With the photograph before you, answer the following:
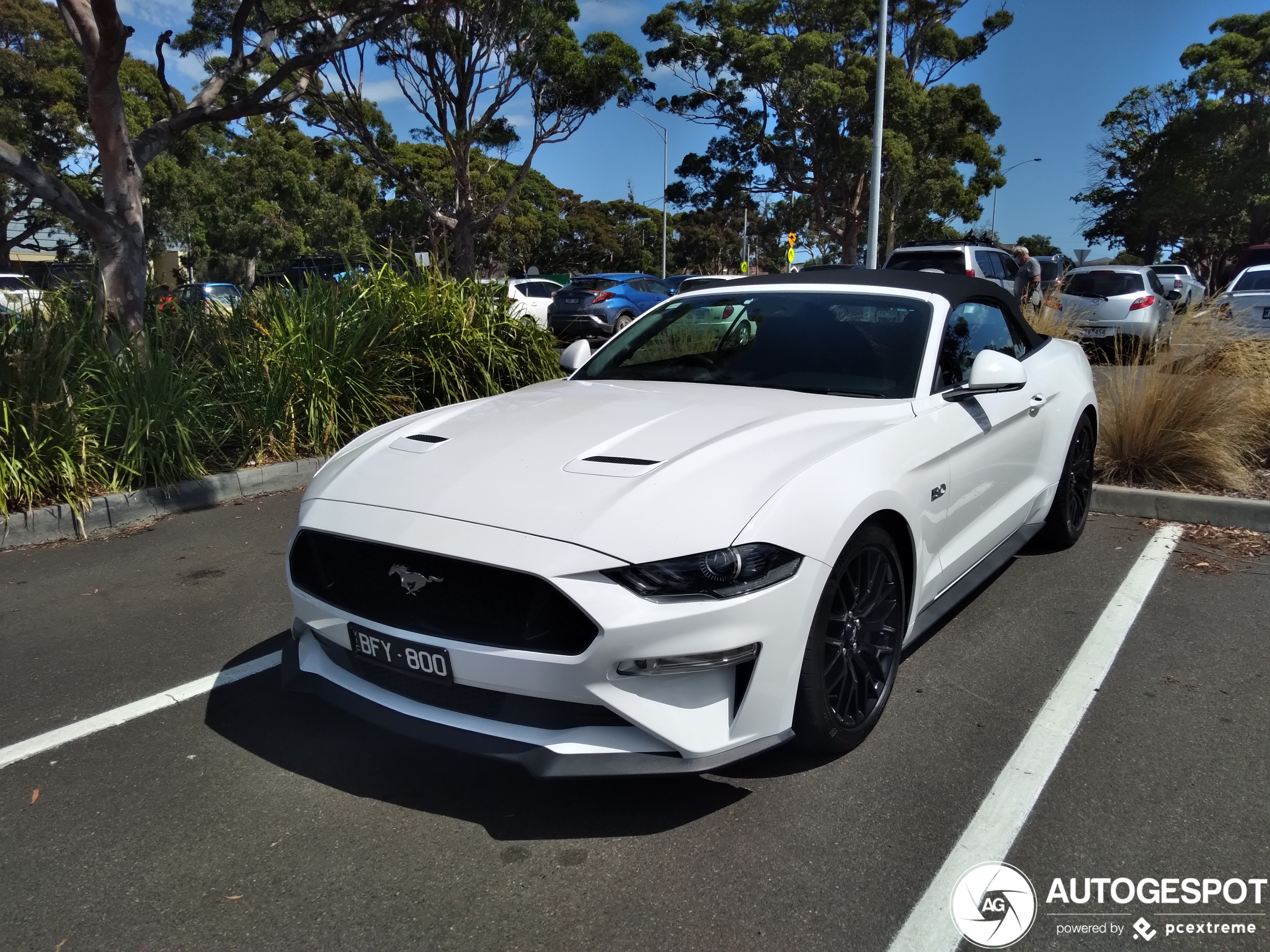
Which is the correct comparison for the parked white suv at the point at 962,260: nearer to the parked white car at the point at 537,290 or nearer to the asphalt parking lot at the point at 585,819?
the parked white car at the point at 537,290

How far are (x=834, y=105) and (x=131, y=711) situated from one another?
91.2 ft

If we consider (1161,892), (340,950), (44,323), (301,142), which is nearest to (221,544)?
(44,323)

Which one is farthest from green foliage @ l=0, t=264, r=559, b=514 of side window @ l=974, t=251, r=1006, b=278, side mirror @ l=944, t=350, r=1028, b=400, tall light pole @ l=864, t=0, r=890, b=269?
tall light pole @ l=864, t=0, r=890, b=269

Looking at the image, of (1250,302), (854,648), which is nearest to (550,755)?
(854,648)

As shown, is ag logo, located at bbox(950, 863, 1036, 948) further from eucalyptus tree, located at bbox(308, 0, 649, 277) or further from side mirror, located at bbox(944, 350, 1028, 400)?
eucalyptus tree, located at bbox(308, 0, 649, 277)

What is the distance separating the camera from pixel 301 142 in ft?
125

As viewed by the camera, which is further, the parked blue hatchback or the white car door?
the parked blue hatchback

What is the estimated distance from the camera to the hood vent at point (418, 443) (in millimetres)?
3166

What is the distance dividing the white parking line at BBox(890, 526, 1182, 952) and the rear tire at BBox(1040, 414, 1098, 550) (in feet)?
2.01

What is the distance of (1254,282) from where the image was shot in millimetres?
14430

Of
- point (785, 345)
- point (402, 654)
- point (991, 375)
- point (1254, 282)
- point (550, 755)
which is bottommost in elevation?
point (550, 755)

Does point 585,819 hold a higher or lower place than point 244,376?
lower

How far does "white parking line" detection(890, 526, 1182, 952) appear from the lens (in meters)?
2.29

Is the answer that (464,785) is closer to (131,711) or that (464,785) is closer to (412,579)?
(412,579)
